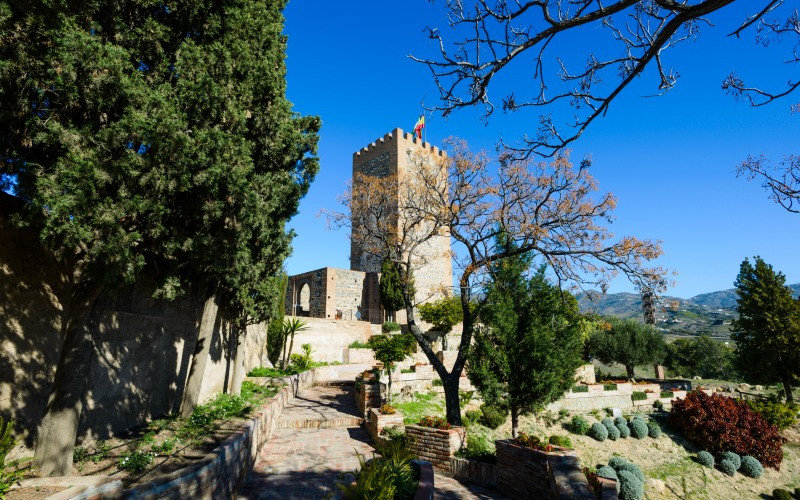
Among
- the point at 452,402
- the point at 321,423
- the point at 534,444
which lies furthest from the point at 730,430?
the point at 321,423

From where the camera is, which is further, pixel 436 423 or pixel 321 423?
pixel 321 423

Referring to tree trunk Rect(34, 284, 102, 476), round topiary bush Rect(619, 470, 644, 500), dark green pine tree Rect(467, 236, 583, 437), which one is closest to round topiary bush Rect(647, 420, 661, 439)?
round topiary bush Rect(619, 470, 644, 500)

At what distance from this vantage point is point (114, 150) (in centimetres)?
562

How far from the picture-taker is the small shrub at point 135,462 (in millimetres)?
5863

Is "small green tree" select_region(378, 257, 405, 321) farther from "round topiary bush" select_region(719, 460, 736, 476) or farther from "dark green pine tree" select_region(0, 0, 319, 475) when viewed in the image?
"dark green pine tree" select_region(0, 0, 319, 475)

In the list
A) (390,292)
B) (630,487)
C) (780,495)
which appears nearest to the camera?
(630,487)

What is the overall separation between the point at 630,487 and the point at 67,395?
16.0 meters

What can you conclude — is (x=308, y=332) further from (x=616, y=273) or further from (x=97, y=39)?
(x=97, y=39)

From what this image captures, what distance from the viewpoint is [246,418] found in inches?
352

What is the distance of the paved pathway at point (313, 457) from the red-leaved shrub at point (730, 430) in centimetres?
1674

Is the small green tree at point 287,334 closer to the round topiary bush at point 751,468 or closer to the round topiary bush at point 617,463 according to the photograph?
the round topiary bush at point 617,463

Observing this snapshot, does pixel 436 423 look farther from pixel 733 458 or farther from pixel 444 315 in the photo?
pixel 444 315

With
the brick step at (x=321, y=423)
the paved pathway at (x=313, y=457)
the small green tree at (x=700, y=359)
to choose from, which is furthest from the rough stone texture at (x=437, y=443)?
the small green tree at (x=700, y=359)

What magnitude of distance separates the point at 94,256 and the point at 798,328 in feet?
119
